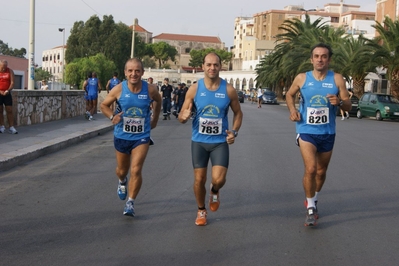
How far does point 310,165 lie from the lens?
6605 mm

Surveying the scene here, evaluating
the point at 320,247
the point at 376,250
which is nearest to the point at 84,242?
the point at 320,247

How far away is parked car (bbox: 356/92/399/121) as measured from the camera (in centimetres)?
3291

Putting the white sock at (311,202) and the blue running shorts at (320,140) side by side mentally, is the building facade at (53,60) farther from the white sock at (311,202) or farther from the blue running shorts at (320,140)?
the white sock at (311,202)

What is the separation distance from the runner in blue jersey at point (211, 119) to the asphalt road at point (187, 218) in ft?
2.12

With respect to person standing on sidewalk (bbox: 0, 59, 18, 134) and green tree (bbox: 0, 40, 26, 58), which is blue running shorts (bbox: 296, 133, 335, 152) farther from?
green tree (bbox: 0, 40, 26, 58)

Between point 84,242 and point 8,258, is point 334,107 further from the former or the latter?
point 8,258

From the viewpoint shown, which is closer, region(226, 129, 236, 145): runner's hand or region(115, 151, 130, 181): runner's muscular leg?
region(226, 129, 236, 145): runner's hand

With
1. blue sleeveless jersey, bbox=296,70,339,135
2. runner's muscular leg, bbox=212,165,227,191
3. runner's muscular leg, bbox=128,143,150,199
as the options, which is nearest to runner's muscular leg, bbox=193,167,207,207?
runner's muscular leg, bbox=212,165,227,191

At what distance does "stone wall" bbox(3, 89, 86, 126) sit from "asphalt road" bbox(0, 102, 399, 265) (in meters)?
5.16

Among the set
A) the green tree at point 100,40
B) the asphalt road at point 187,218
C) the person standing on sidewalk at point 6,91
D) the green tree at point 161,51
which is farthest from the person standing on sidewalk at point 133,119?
the green tree at point 161,51

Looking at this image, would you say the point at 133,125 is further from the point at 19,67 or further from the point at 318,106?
the point at 19,67

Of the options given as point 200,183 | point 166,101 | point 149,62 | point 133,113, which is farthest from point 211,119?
point 149,62

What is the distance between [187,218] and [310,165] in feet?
5.08

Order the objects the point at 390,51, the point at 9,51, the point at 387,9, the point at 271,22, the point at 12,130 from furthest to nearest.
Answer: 1. the point at 271,22
2. the point at 9,51
3. the point at 387,9
4. the point at 390,51
5. the point at 12,130
